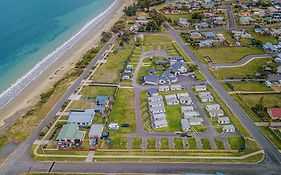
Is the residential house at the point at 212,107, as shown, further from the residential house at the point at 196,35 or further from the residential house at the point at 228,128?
the residential house at the point at 196,35

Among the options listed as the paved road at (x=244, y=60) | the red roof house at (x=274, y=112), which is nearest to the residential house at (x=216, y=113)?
the red roof house at (x=274, y=112)

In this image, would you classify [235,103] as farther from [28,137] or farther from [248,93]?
[28,137]

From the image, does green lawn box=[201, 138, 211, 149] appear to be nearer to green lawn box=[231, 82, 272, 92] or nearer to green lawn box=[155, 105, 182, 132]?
green lawn box=[155, 105, 182, 132]

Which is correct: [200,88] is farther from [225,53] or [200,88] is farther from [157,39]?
[157,39]

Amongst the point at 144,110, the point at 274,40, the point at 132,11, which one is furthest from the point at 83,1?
the point at 144,110

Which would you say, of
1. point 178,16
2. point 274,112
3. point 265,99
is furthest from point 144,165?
point 178,16
